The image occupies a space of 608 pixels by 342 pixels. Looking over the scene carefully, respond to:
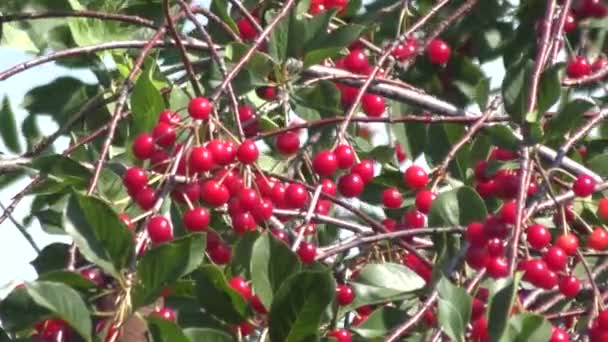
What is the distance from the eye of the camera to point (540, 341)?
1111 millimetres

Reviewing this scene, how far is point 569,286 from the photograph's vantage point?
1.39 metres

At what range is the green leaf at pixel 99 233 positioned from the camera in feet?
3.65

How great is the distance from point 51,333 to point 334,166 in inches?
18.9

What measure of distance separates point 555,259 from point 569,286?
5cm

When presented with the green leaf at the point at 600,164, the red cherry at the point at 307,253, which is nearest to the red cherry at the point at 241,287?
the red cherry at the point at 307,253

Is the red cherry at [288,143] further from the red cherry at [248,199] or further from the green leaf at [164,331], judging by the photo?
the green leaf at [164,331]

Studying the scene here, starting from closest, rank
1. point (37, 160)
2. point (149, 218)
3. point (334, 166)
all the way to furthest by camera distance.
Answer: point (149, 218) → point (37, 160) → point (334, 166)

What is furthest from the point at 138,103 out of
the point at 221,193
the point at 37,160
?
the point at 221,193

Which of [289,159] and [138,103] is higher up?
[138,103]

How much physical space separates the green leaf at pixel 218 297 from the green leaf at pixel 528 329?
9.1 inches

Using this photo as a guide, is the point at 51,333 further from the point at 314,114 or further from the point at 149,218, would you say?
the point at 314,114

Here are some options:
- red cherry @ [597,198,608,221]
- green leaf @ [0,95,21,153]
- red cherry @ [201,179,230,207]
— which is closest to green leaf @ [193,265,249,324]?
red cherry @ [201,179,230,207]

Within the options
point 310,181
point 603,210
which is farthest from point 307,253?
point 310,181

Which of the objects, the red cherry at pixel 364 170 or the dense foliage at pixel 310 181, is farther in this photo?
the red cherry at pixel 364 170
